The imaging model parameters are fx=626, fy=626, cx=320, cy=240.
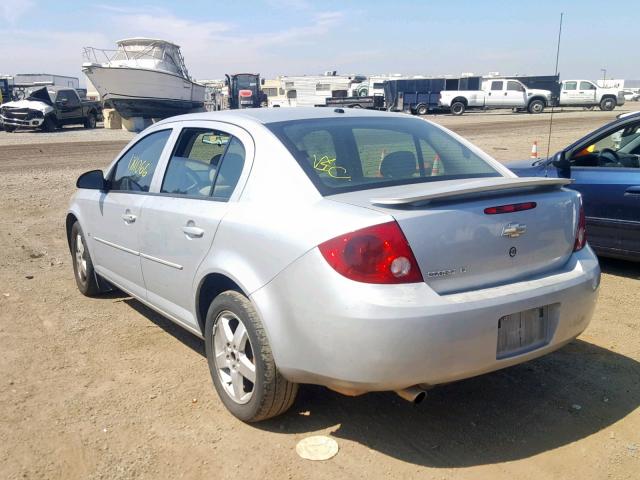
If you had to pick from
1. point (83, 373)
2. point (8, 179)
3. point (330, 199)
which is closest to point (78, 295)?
point (83, 373)

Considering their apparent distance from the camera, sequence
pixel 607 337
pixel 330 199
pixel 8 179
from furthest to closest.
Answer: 1. pixel 8 179
2. pixel 607 337
3. pixel 330 199

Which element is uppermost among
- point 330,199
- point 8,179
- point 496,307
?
point 330,199

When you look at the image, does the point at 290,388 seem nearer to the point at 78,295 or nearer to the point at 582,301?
the point at 582,301

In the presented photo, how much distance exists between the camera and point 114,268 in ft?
15.7

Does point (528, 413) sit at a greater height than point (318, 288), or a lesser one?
lesser

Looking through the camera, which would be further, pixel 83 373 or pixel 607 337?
pixel 607 337

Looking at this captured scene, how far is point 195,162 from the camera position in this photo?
4.06 metres

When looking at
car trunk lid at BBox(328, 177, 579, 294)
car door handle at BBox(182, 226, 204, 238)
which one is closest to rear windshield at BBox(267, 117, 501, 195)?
car trunk lid at BBox(328, 177, 579, 294)

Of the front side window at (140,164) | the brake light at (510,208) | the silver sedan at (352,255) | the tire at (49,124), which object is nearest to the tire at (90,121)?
the tire at (49,124)

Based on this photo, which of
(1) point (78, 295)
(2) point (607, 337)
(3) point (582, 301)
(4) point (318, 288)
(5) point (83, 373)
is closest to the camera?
(4) point (318, 288)

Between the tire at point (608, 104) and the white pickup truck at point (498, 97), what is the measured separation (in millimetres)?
4013

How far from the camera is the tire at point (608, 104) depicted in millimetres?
42531

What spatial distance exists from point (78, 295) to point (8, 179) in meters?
8.89

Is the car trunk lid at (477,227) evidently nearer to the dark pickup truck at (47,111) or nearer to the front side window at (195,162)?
the front side window at (195,162)
